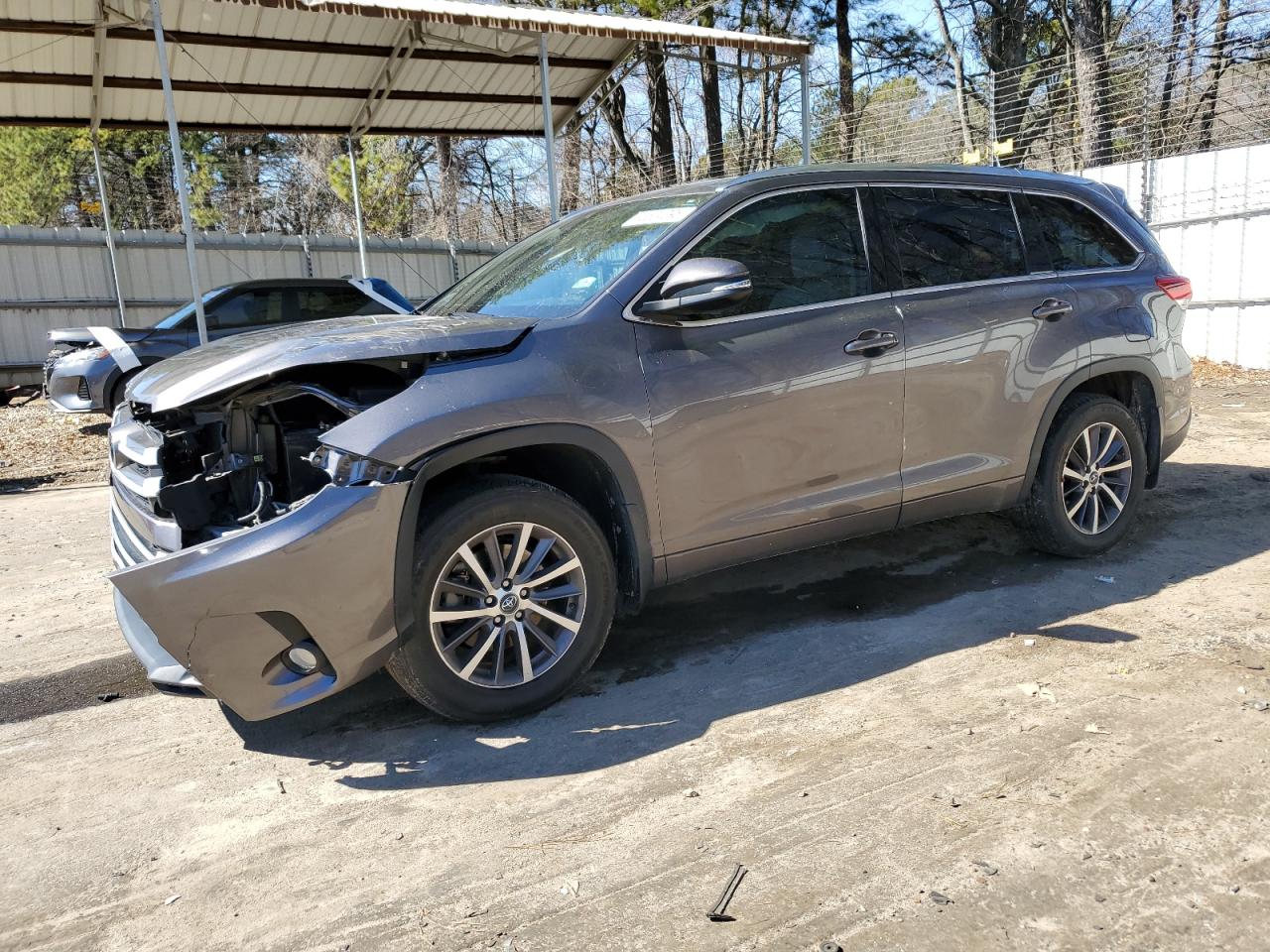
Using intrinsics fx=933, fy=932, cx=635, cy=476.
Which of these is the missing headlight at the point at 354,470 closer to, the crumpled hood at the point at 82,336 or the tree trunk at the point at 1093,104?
the crumpled hood at the point at 82,336

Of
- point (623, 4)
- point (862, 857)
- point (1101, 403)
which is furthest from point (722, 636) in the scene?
point (623, 4)

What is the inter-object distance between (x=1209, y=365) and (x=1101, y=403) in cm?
874

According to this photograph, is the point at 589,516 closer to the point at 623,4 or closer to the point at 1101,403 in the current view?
the point at 1101,403

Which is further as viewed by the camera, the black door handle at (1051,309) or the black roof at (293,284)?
the black roof at (293,284)

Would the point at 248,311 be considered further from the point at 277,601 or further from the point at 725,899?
the point at 725,899

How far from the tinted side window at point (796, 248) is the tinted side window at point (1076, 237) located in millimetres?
1191

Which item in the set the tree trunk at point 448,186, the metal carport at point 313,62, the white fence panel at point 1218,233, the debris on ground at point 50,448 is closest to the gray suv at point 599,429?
the debris on ground at point 50,448

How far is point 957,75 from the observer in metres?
17.9

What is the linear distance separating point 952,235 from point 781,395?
1.37 m

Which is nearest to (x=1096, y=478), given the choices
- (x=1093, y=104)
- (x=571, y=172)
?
(x=1093, y=104)

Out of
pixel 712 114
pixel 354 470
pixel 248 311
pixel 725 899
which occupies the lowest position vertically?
pixel 725 899

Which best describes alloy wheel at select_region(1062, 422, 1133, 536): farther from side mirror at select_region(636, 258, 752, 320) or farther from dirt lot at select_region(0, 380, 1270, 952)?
side mirror at select_region(636, 258, 752, 320)

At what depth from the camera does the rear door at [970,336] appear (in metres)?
4.11

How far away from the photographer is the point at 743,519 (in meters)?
3.71
